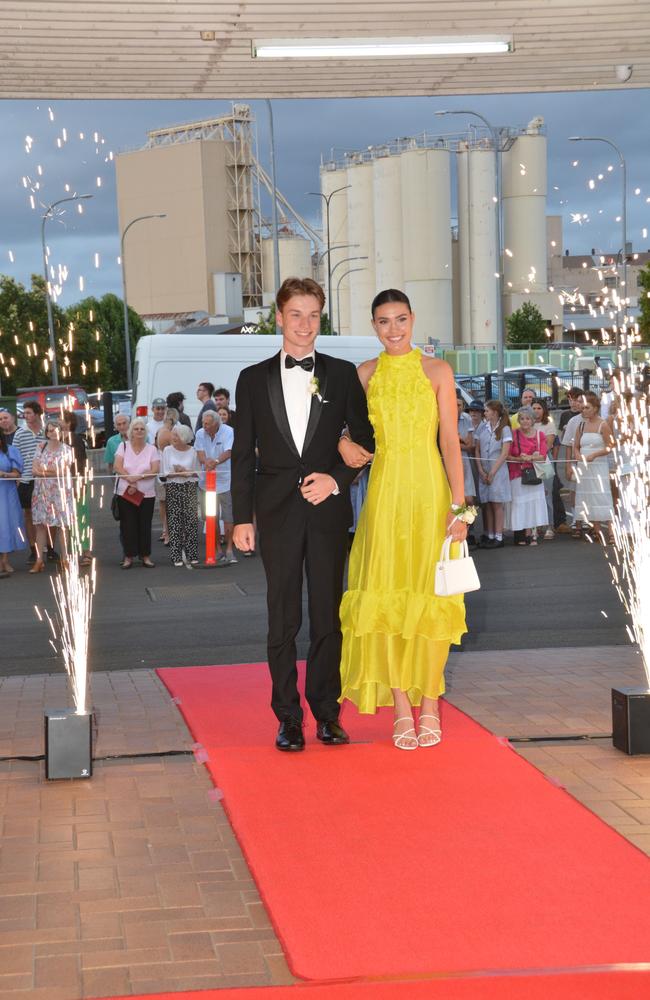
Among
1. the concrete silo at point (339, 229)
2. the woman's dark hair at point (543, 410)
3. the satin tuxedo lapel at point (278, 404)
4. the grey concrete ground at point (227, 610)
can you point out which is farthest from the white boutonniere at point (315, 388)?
the concrete silo at point (339, 229)

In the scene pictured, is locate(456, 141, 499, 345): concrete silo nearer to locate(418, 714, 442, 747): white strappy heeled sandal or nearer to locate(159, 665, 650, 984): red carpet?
locate(418, 714, 442, 747): white strappy heeled sandal

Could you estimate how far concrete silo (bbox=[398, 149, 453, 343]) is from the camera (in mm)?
76812

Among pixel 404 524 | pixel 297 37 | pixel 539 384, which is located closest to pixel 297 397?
pixel 404 524

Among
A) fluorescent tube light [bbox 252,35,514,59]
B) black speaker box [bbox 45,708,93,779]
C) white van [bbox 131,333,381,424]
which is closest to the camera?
black speaker box [bbox 45,708,93,779]

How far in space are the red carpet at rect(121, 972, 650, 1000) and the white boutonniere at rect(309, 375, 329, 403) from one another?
2.94 metres

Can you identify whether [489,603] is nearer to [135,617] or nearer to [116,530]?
[135,617]

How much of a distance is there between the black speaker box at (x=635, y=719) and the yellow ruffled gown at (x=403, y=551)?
33.6 inches

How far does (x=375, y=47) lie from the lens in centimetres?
838

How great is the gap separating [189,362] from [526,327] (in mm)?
57801

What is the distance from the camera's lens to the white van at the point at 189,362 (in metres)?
21.7

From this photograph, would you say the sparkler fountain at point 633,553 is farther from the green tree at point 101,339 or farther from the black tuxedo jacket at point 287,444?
the green tree at point 101,339

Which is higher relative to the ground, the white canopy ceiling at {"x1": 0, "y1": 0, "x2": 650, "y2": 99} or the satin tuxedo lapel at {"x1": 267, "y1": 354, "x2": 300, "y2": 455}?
the white canopy ceiling at {"x1": 0, "y1": 0, "x2": 650, "y2": 99}

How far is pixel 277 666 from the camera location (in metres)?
6.02

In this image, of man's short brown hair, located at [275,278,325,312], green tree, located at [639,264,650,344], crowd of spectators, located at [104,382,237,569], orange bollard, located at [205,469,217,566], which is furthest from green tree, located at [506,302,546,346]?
→ man's short brown hair, located at [275,278,325,312]
